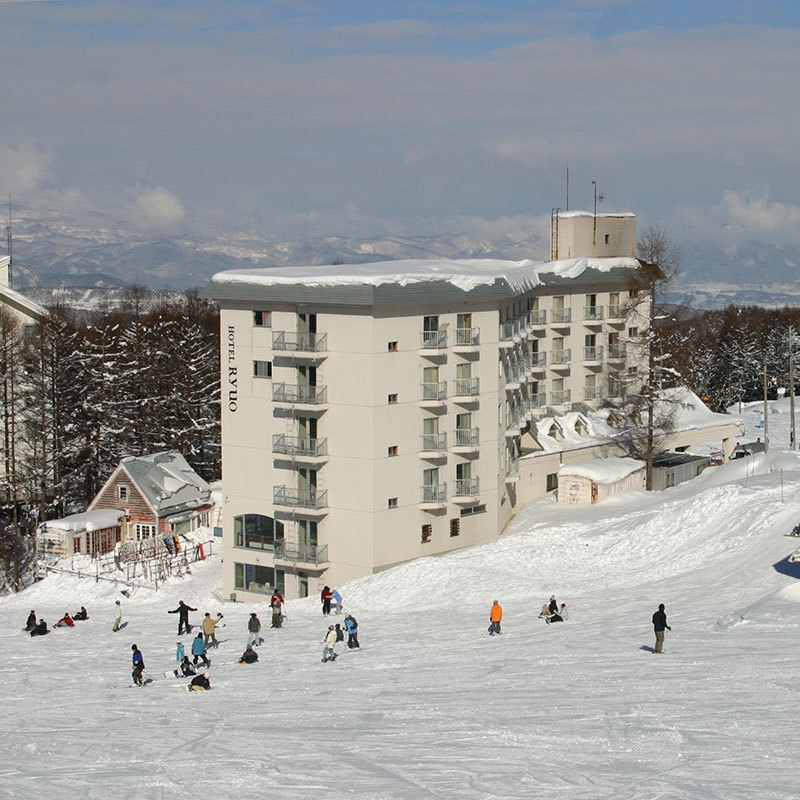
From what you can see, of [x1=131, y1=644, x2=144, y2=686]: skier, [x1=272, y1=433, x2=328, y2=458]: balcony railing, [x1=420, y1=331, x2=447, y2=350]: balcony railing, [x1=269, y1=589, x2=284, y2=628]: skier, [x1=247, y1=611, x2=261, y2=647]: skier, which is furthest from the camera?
[x1=420, y1=331, x2=447, y2=350]: balcony railing

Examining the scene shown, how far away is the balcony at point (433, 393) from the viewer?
162 ft

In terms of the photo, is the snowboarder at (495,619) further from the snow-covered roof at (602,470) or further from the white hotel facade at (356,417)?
the snow-covered roof at (602,470)

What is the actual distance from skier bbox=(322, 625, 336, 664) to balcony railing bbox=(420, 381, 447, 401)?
650 inches

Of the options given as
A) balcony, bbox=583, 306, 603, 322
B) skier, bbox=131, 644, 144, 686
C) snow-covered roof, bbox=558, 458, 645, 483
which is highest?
balcony, bbox=583, 306, 603, 322

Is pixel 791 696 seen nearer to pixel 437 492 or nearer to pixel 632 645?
pixel 632 645

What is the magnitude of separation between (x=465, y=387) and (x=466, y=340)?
2.03m

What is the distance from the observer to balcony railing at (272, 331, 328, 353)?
48.2 metres

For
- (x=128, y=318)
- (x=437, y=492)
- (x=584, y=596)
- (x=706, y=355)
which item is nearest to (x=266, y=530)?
(x=437, y=492)

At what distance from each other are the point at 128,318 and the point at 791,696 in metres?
71.7

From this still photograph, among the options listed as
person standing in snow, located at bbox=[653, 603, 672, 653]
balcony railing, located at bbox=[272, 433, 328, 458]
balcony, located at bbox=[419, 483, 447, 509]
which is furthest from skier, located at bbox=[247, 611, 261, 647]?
person standing in snow, located at bbox=[653, 603, 672, 653]

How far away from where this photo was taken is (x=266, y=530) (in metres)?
50.6

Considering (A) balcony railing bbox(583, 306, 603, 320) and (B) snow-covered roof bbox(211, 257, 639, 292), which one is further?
(A) balcony railing bbox(583, 306, 603, 320)

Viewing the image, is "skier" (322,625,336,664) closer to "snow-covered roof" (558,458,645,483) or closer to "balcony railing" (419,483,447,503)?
"balcony railing" (419,483,447,503)

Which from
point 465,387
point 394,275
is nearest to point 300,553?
point 465,387
